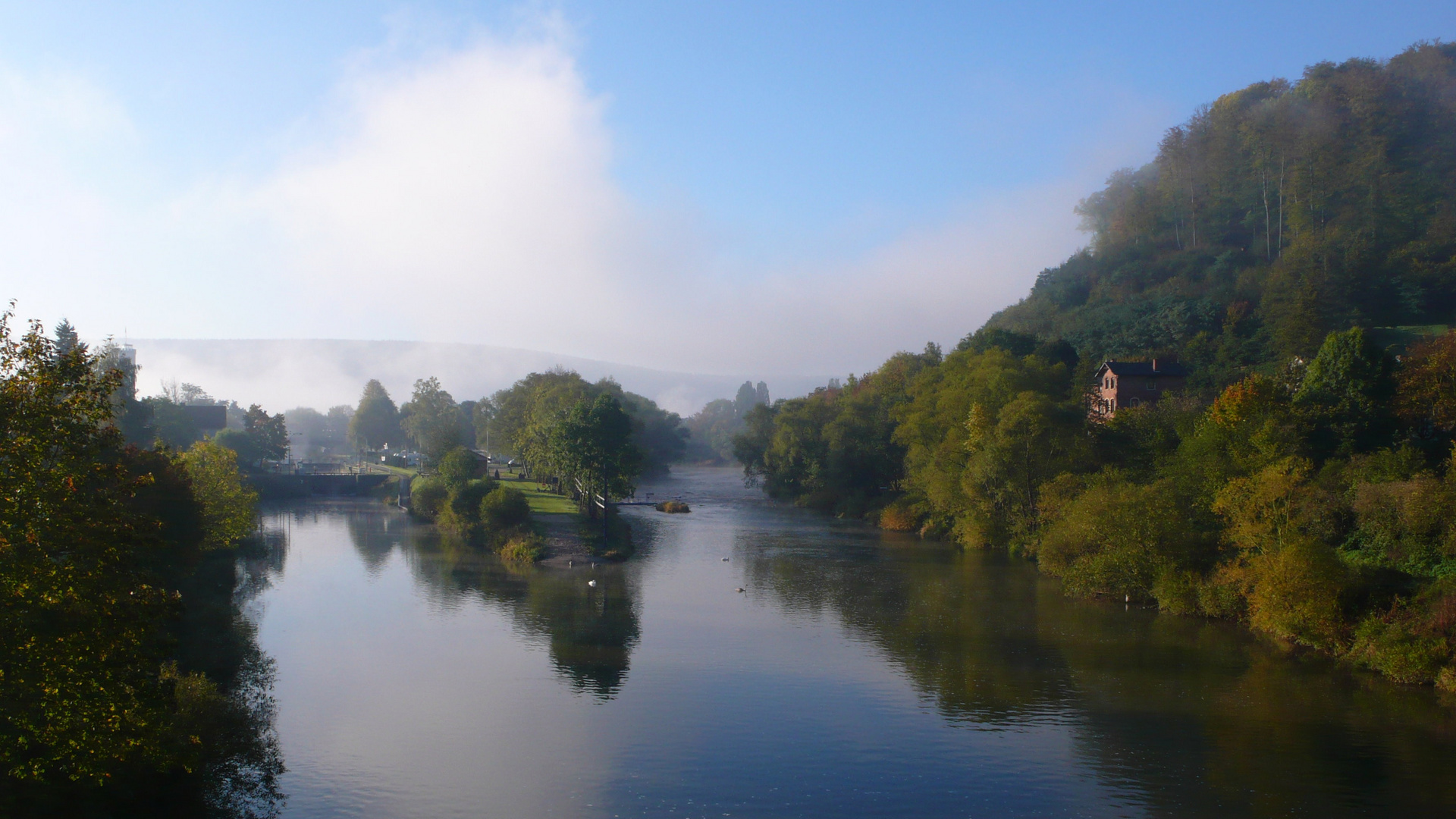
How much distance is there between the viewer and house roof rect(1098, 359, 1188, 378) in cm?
6200

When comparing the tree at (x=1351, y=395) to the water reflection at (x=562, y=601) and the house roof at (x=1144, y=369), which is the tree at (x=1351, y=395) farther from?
the water reflection at (x=562, y=601)

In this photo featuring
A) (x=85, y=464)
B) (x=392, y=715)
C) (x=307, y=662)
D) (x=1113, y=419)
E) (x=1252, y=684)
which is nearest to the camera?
(x=85, y=464)

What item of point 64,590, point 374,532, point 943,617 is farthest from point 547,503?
point 64,590

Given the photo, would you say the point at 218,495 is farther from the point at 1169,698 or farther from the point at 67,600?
the point at 1169,698

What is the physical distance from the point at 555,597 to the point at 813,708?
17266mm

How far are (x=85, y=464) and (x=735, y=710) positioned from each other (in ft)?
50.2

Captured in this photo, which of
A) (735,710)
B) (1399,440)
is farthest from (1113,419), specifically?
(735,710)

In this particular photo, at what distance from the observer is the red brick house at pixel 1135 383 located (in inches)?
2426

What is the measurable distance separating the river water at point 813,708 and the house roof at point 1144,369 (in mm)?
28196

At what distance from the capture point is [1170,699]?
78.0 ft

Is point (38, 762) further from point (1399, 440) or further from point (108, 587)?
point (1399, 440)

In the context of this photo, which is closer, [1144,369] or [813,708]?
[813,708]

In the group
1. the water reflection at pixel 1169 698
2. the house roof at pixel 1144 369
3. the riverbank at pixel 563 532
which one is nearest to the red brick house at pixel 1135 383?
the house roof at pixel 1144 369

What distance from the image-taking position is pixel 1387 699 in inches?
922
